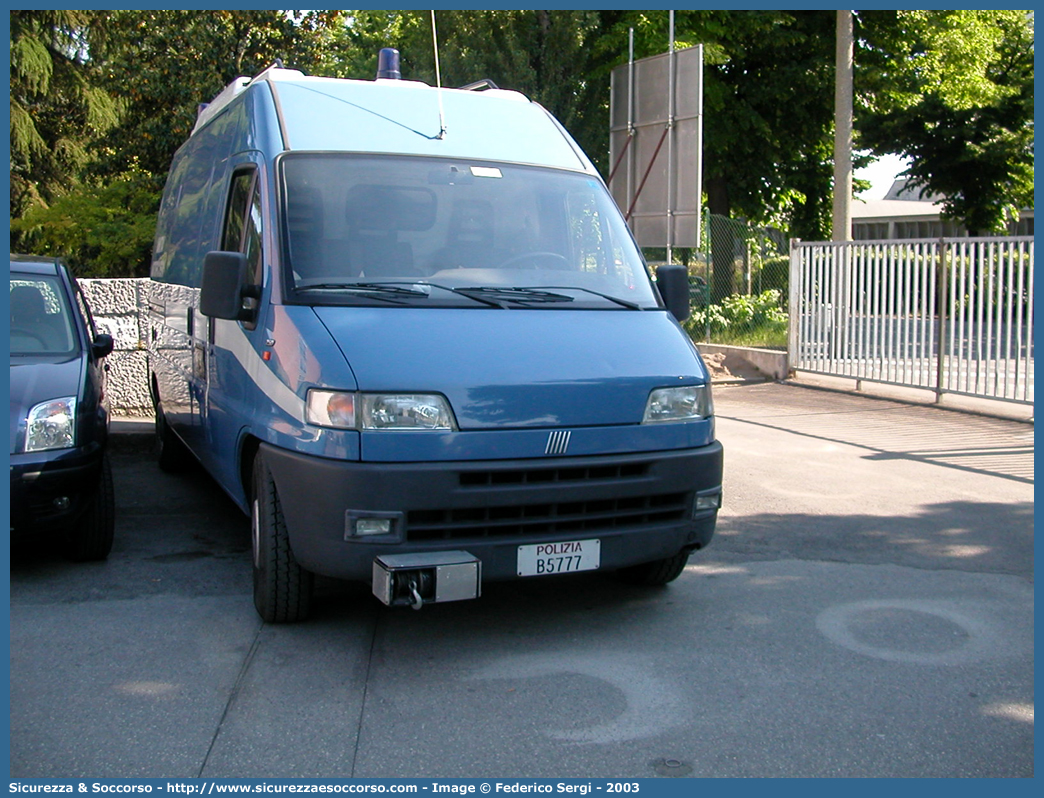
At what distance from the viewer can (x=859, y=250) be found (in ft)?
44.5

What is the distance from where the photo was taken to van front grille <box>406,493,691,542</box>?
14.9 ft

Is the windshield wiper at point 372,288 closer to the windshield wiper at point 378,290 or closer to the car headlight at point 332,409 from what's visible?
the windshield wiper at point 378,290

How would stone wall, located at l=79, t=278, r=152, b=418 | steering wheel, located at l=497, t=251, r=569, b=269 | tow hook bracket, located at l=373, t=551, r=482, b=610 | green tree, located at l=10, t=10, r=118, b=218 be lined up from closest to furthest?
tow hook bracket, located at l=373, t=551, r=482, b=610
steering wheel, located at l=497, t=251, r=569, b=269
stone wall, located at l=79, t=278, r=152, b=418
green tree, located at l=10, t=10, r=118, b=218

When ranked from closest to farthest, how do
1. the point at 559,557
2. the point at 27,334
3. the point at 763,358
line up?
the point at 559,557 → the point at 27,334 → the point at 763,358

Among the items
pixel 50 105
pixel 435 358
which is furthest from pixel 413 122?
pixel 50 105

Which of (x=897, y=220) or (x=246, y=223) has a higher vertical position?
(x=897, y=220)

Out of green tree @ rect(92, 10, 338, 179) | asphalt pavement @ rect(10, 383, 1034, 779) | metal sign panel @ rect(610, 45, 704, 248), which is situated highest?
green tree @ rect(92, 10, 338, 179)

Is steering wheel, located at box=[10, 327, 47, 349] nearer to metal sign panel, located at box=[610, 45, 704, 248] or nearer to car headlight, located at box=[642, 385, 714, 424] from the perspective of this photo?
car headlight, located at box=[642, 385, 714, 424]

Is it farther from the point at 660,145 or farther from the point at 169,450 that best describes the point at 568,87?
the point at 169,450

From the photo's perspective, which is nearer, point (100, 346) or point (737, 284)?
point (100, 346)

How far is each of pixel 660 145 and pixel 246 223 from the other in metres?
10.8

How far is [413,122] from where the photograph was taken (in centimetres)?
589

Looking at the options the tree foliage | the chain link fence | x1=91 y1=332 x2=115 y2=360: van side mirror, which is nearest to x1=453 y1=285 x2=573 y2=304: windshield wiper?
x1=91 y1=332 x2=115 y2=360: van side mirror

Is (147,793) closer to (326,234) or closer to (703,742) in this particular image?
(703,742)
